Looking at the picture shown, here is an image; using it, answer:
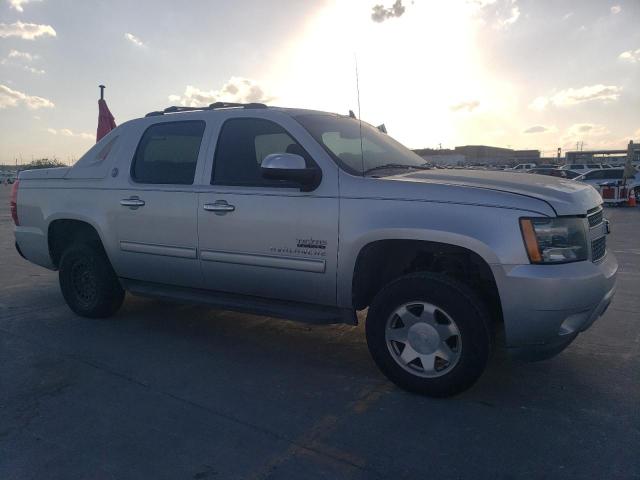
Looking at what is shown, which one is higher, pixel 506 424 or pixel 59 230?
pixel 59 230

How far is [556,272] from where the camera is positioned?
2984 millimetres

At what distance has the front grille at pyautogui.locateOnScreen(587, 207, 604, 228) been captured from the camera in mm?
3334

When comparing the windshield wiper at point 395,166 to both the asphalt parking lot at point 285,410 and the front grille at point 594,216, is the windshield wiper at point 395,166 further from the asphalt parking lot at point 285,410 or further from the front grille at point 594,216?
the asphalt parking lot at point 285,410

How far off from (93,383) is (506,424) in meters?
2.70

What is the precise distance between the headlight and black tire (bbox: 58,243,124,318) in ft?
12.2

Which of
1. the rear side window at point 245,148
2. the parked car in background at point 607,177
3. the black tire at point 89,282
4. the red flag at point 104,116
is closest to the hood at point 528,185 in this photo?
the rear side window at point 245,148

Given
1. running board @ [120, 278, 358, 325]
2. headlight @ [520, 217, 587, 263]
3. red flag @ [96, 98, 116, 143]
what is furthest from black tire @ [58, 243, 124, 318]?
red flag @ [96, 98, 116, 143]

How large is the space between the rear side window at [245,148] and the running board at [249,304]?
896 millimetres

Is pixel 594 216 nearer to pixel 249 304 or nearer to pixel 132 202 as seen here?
pixel 249 304

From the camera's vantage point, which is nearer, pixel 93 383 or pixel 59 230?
pixel 93 383

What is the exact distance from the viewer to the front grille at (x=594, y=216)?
131 inches

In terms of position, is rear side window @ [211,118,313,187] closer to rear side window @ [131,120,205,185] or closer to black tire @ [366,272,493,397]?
rear side window @ [131,120,205,185]

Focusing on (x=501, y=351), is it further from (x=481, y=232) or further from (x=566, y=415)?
(x=481, y=232)

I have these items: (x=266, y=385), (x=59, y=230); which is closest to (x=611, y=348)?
(x=266, y=385)
